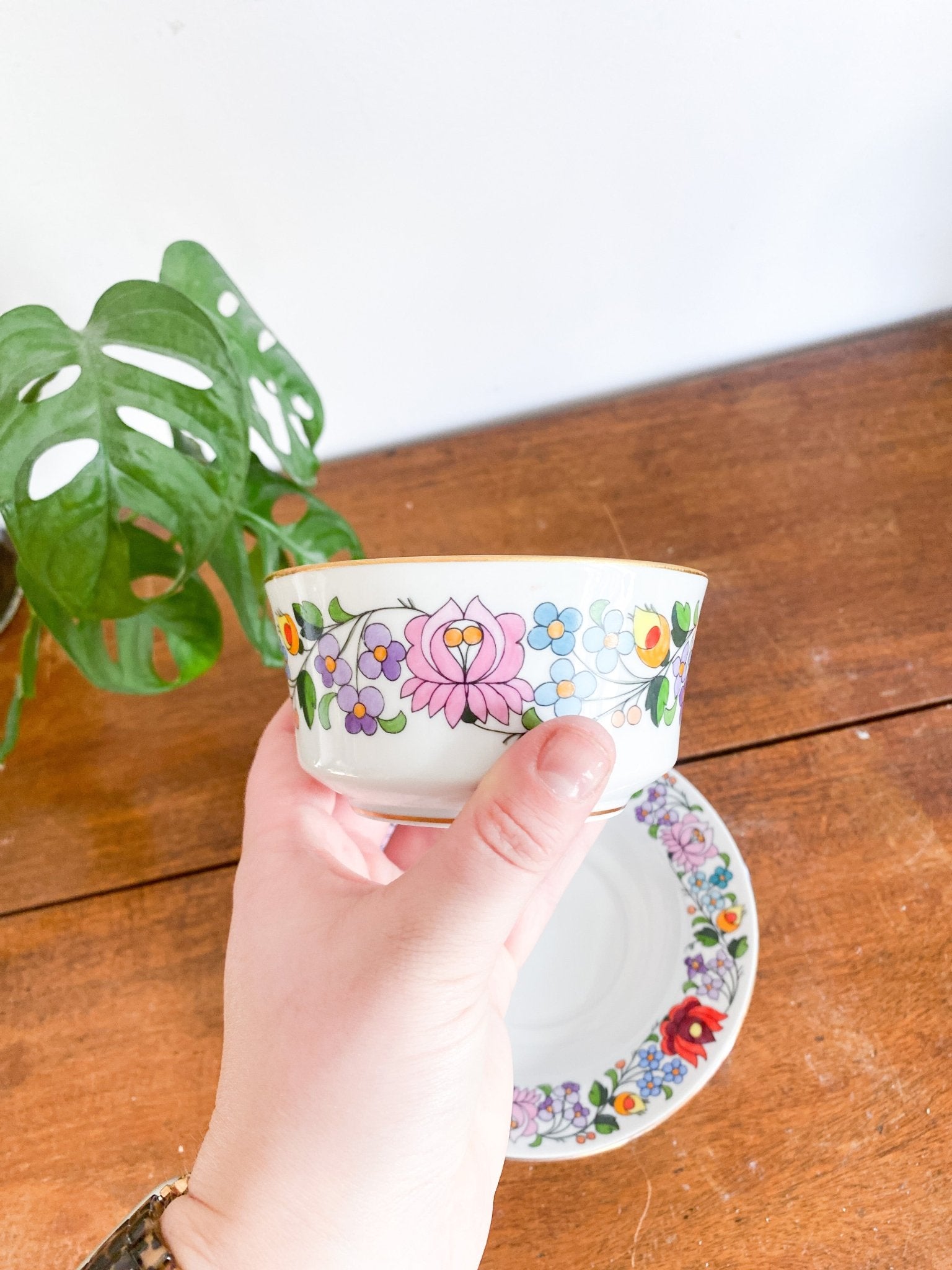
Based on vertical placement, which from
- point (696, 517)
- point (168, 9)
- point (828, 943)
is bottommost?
point (828, 943)

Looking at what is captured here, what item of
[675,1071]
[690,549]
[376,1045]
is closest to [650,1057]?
[675,1071]

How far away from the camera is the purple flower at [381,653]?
1.29 feet

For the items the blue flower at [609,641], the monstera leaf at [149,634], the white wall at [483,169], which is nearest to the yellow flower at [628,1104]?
the blue flower at [609,641]

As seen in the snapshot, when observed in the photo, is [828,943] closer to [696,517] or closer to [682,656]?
[682,656]

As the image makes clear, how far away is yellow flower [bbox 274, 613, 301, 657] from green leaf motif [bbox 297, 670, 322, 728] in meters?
0.01

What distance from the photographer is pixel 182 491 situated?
1.63 ft

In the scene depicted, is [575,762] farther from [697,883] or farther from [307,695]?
[697,883]

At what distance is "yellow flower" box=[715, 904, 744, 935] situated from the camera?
581 mm

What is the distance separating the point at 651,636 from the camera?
0.41 metres

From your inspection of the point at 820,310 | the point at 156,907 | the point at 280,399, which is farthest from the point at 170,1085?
the point at 820,310

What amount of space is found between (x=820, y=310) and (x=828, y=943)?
27.0 inches

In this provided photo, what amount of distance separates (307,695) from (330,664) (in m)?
0.04

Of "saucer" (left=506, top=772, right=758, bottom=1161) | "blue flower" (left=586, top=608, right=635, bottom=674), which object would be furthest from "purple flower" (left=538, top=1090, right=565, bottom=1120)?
"blue flower" (left=586, top=608, right=635, bottom=674)

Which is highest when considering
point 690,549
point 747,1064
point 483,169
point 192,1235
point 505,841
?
point 483,169
